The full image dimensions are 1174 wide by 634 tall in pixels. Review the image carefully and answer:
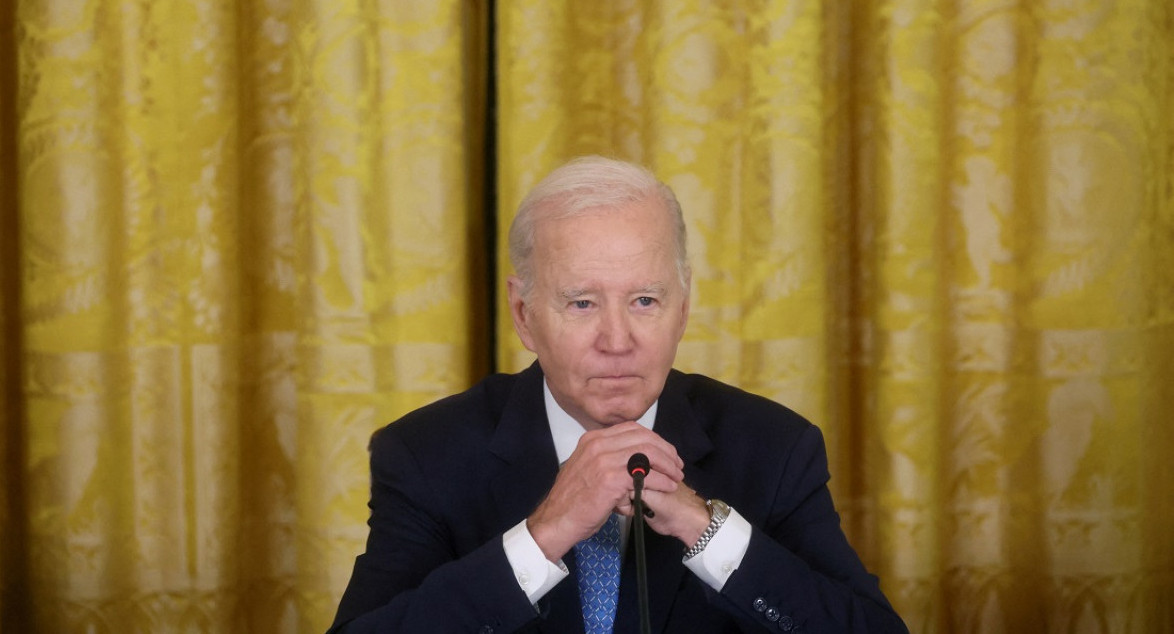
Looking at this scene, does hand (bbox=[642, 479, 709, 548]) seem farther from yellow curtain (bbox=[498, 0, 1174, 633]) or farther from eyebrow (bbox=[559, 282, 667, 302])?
yellow curtain (bbox=[498, 0, 1174, 633])

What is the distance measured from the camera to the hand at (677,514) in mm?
1496

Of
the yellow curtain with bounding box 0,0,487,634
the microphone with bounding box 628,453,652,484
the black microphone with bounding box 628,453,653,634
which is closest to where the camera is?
the black microphone with bounding box 628,453,653,634

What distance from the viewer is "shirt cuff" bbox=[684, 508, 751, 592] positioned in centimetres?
152

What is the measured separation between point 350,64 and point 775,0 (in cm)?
95

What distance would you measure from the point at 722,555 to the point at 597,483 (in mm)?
214

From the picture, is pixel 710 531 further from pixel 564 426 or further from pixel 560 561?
→ pixel 564 426

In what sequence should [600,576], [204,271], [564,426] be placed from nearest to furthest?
[600,576] < [564,426] < [204,271]

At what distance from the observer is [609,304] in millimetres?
1597

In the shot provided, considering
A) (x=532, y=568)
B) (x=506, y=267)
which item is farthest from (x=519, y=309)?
(x=506, y=267)

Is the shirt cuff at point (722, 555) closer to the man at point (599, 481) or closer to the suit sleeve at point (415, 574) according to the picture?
the man at point (599, 481)

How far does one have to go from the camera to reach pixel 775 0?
8.24 ft

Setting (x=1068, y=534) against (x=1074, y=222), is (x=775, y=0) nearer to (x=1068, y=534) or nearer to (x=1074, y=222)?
(x=1074, y=222)

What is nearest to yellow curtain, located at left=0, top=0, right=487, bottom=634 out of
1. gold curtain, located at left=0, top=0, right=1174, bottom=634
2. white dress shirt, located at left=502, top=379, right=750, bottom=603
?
gold curtain, located at left=0, top=0, right=1174, bottom=634

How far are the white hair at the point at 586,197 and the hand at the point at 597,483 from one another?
11.7 inches
